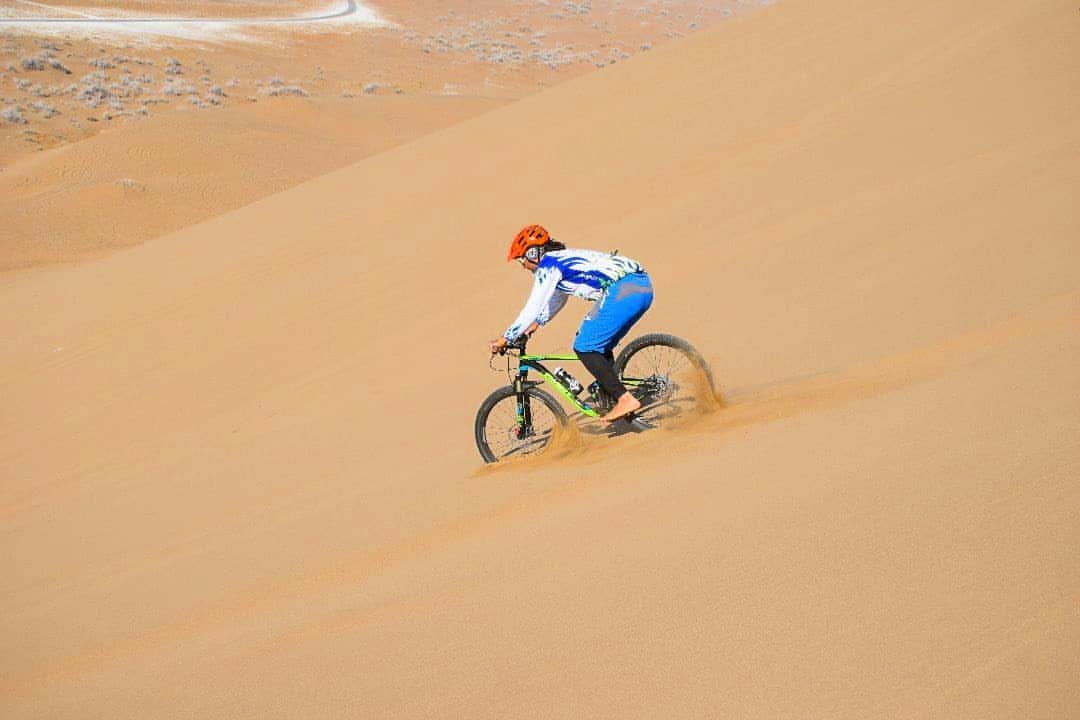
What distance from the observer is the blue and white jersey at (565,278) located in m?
5.93

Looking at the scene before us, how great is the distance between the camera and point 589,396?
6316mm

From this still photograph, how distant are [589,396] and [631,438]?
1.45 ft

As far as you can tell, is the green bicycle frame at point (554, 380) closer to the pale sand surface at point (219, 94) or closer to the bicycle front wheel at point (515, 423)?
the bicycle front wheel at point (515, 423)

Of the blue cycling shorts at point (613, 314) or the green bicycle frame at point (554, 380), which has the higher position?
the blue cycling shorts at point (613, 314)

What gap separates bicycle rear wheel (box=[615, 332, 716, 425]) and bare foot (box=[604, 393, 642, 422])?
18 cm

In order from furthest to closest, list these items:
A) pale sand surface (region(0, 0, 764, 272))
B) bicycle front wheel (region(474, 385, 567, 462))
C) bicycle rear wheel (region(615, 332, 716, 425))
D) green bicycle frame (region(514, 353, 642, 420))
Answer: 1. pale sand surface (region(0, 0, 764, 272))
2. bicycle front wheel (region(474, 385, 567, 462))
3. green bicycle frame (region(514, 353, 642, 420))
4. bicycle rear wheel (region(615, 332, 716, 425))

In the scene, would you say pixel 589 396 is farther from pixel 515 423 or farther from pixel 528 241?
pixel 528 241

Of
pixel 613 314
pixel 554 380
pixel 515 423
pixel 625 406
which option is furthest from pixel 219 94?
pixel 625 406

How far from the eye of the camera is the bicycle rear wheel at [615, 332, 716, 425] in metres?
6.13

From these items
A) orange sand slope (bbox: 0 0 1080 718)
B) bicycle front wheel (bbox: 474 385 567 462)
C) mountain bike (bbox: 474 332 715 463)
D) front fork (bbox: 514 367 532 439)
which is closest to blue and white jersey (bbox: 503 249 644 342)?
mountain bike (bbox: 474 332 715 463)

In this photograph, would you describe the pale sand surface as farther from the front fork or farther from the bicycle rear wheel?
the bicycle rear wheel

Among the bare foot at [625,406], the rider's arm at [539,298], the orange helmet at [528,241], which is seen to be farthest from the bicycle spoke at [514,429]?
the orange helmet at [528,241]

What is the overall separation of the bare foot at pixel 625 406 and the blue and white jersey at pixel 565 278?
2.03 feet

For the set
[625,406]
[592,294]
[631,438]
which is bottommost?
[631,438]
